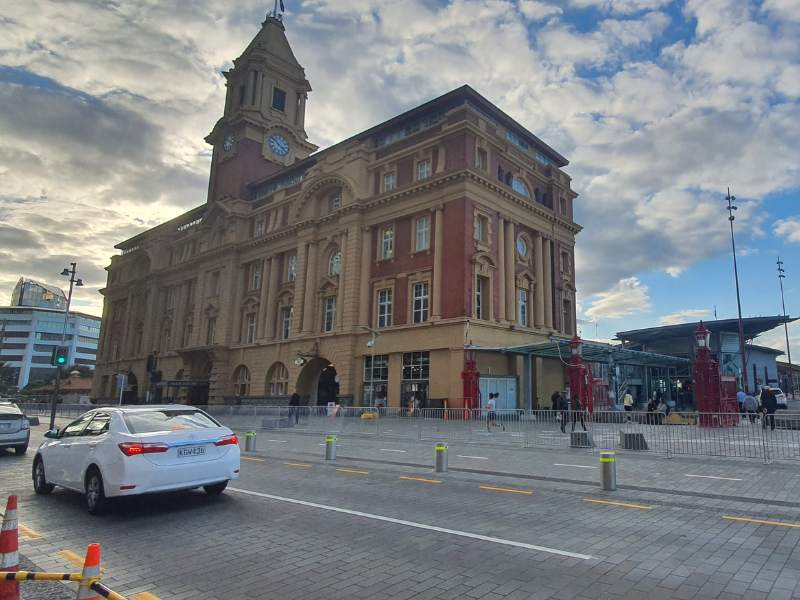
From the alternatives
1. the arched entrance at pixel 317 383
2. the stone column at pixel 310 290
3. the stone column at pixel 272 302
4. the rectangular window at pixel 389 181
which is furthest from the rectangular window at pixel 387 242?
the stone column at pixel 272 302

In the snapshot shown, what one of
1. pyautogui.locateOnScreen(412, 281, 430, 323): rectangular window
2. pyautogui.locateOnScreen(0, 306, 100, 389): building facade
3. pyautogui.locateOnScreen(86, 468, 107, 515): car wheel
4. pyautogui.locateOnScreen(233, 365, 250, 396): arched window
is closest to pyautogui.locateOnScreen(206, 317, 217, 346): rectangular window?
pyautogui.locateOnScreen(233, 365, 250, 396): arched window

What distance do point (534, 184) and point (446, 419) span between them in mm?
27839

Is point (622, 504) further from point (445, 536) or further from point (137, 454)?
point (137, 454)

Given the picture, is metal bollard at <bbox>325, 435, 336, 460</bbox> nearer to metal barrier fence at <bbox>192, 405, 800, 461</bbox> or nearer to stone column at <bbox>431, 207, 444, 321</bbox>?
metal barrier fence at <bbox>192, 405, 800, 461</bbox>

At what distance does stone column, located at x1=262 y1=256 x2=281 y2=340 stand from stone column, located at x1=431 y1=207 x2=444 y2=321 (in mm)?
18354

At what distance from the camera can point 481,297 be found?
3581cm

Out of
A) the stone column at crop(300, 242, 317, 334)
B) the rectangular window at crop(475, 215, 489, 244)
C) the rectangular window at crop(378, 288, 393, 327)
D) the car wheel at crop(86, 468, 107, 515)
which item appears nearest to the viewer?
the car wheel at crop(86, 468, 107, 515)

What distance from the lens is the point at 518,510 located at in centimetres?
806

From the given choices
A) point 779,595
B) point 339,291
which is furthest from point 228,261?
point 779,595

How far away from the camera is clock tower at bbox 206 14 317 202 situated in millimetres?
57188

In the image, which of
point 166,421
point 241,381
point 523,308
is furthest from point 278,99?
point 166,421

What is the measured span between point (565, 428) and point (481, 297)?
15517 mm

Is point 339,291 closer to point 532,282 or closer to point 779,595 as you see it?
point 532,282

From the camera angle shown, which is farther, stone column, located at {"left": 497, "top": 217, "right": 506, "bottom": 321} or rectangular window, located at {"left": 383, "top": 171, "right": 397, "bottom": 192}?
rectangular window, located at {"left": 383, "top": 171, "right": 397, "bottom": 192}
